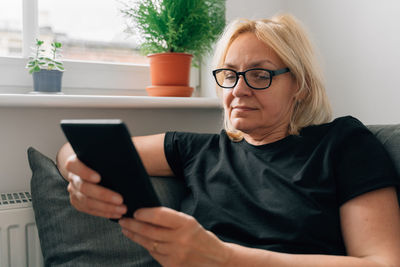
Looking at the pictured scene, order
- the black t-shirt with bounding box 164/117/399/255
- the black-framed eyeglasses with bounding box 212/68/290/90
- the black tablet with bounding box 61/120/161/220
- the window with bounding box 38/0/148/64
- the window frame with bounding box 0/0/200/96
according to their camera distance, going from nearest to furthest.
A: the black tablet with bounding box 61/120/161/220, the black t-shirt with bounding box 164/117/399/255, the black-framed eyeglasses with bounding box 212/68/290/90, the window frame with bounding box 0/0/200/96, the window with bounding box 38/0/148/64

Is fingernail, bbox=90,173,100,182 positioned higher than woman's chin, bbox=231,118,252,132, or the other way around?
woman's chin, bbox=231,118,252,132

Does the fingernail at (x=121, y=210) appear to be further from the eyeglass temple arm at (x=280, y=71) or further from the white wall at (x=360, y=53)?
the white wall at (x=360, y=53)

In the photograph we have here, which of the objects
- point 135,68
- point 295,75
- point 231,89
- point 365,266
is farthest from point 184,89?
point 365,266

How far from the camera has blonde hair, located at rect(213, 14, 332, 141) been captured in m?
1.10

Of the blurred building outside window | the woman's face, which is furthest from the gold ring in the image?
the blurred building outside window

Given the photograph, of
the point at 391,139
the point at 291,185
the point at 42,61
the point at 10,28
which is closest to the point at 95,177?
the point at 291,185

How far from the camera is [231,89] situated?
1.13 meters

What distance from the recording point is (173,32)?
1.45 m

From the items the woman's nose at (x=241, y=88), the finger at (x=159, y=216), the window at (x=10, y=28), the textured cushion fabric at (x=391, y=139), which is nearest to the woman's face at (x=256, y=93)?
the woman's nose at (x=241, y=88)

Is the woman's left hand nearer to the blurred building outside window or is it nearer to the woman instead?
the woman

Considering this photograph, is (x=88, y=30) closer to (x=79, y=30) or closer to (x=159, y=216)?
(x=79, y=30)

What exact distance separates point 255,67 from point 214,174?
1.09 ft

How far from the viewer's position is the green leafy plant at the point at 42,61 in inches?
53.5

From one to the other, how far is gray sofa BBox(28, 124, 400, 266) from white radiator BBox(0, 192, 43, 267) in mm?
137
